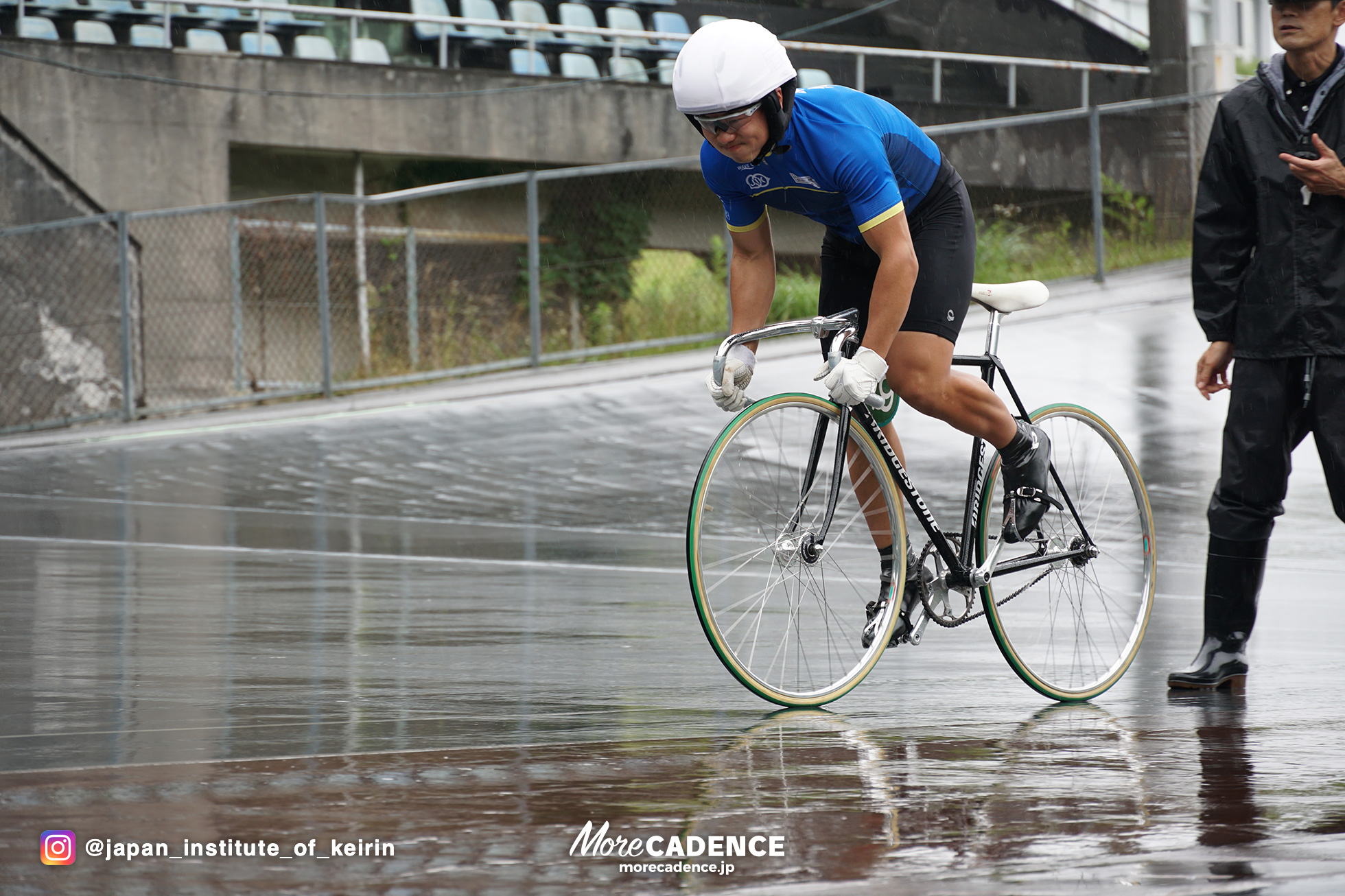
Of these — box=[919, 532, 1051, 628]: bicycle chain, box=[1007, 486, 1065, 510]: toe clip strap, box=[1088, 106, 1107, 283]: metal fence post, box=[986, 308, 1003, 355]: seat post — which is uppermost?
box=[1088, 106, 1107, 283]: metal fence post

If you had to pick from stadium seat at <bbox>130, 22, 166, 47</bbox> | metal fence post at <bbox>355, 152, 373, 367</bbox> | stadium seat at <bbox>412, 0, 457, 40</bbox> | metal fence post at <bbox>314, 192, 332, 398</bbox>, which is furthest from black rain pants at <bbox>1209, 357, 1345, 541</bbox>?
stadium seat at <bbox>412, 0, 457, 40</bbox>

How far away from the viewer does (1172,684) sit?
479 centimetres

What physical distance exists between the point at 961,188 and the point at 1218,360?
0.99m

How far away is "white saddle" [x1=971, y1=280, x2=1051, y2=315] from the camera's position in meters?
4.71

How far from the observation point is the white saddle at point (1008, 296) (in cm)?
471

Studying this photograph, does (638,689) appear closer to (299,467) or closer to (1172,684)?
(1172,684)

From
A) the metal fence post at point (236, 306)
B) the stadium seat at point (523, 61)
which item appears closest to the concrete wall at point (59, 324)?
the metal fence post at point (236, 306)

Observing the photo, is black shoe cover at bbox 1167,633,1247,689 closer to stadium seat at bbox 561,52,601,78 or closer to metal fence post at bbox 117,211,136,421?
metal fence post at bbox 117,211,136,421

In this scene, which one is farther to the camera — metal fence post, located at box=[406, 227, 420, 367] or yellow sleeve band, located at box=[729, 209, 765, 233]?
metal fence post, located at box=[406, 227, 420, 367]

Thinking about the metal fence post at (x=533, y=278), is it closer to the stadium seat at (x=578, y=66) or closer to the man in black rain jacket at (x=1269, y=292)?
the stadium seat at (x=578, y=66)

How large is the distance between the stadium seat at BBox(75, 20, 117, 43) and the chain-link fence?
95.4 inches

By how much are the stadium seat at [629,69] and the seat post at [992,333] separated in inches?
774

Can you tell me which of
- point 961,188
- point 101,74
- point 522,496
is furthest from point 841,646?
point 101,74

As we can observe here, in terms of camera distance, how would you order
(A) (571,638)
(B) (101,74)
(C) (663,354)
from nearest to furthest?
(A) (571,638) < (C) (663,354) < (B) (101,74)
